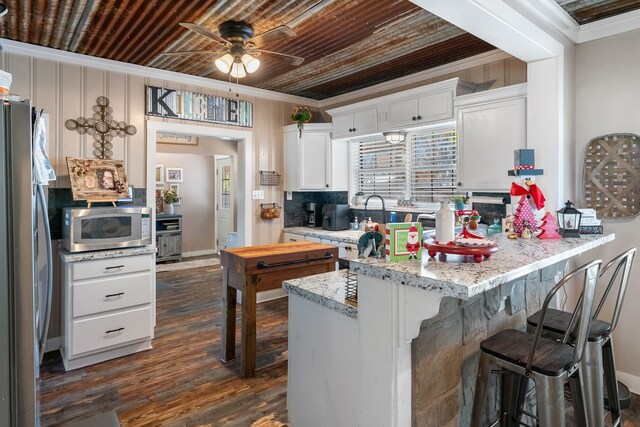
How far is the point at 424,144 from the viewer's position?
3980mm

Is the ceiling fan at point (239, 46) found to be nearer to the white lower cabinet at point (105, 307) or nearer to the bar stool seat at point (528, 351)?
the white lower cabinet at point (105, 307)

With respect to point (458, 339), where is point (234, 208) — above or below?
above

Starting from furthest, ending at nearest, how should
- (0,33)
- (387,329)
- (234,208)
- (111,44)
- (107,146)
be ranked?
(234,208)
(107,146)
(111,44)
(0,33)
(387,329)

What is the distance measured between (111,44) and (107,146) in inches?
35.5

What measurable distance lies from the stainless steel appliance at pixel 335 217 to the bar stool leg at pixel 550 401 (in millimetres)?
3244

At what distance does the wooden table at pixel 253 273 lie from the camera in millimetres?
2674

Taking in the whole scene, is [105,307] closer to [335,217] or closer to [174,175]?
[335,217]

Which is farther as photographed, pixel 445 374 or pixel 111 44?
pixel 111 44

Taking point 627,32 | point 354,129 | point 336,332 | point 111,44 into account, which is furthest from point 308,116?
point 336,332

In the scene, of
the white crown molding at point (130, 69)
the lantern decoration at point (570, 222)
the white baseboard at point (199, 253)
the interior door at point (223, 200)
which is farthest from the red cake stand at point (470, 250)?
the white baseboard at point (199, 253)

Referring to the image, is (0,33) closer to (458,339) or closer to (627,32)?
(458,339)

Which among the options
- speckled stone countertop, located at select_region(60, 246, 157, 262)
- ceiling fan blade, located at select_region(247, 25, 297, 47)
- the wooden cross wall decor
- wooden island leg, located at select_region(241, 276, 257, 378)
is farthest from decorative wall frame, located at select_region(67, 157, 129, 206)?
ceiling fan blade, located at select_region(247, 25, 297, 47)

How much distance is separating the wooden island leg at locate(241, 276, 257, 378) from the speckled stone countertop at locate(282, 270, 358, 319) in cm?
78

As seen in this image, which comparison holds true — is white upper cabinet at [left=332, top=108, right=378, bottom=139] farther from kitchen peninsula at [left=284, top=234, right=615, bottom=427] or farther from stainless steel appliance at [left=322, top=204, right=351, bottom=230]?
kitchen peninsula at [left=284, top=234, right=615, bottom=427]
